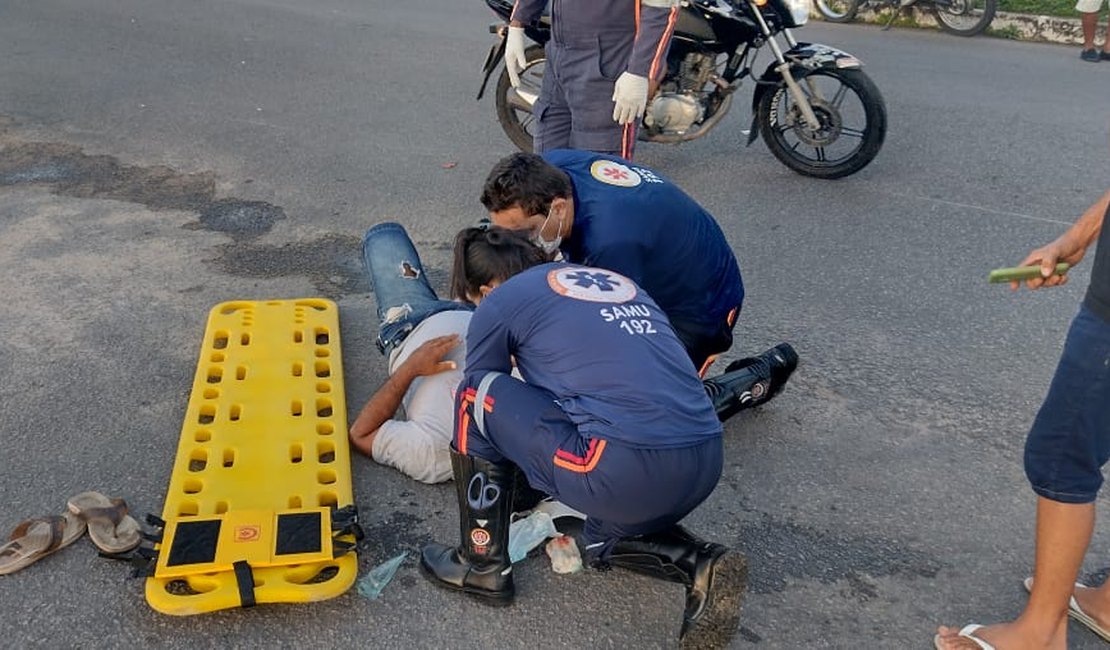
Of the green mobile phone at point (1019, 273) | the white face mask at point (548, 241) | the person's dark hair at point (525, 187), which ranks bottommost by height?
the white face mask at point (548, 241)

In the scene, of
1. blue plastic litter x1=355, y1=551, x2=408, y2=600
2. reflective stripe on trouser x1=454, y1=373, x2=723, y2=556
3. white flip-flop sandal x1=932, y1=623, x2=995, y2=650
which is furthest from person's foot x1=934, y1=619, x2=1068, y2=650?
blue plastic litter x1=355, y1=551, x2=408, y2=600

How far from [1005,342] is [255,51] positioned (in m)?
6.48

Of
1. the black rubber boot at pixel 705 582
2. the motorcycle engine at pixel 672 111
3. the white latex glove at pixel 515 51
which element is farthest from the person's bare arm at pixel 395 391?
the motorcycle engine at pixel 672 111

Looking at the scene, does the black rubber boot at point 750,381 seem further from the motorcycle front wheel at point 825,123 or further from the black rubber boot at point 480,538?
the motorcycle front wheel at point 825,123

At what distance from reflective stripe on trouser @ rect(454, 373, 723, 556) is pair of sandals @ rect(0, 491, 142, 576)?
974 millimetres

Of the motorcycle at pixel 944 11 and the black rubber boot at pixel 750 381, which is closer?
the black rubber boot at pixel 750 381

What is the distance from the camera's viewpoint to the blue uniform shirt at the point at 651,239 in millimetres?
2934

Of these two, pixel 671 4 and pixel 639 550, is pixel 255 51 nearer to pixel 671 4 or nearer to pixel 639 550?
pixel 671 4

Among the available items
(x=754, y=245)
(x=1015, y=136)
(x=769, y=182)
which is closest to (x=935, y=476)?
(x=754, y=245)

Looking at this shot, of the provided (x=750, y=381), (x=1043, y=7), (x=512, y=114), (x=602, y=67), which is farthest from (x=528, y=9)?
(x=1043, y=7)

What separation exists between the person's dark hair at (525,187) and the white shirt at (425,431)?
535 mm

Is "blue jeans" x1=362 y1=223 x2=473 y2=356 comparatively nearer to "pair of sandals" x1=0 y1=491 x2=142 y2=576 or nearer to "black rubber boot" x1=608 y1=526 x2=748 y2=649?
"pair of sandals" x1=0 y1=491 x2=142 y2=576

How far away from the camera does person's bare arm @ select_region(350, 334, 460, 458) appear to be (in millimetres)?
3076

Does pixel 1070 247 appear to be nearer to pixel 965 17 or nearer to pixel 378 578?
pixel 378 578
